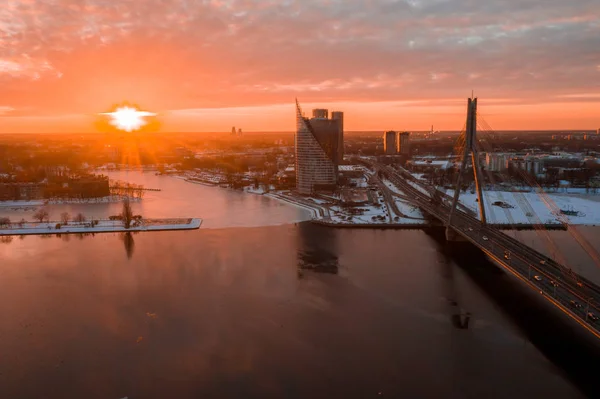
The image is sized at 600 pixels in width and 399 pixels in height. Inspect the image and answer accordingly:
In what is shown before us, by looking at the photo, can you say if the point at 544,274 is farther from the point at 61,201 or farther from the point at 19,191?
the point at 19,191

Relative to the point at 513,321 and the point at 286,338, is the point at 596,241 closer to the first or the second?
the point at 513,321

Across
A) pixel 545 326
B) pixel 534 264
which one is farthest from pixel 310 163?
pixel 545 326

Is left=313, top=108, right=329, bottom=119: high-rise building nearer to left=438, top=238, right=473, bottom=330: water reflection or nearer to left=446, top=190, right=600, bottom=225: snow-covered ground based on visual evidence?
left=446, top=190, right=600, bottom=225: snow-covered ground

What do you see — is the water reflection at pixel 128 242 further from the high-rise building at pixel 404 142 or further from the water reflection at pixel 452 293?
the high-rise building at pixel 404 142

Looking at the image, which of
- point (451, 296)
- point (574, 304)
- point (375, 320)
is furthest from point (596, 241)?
point (375, 320)

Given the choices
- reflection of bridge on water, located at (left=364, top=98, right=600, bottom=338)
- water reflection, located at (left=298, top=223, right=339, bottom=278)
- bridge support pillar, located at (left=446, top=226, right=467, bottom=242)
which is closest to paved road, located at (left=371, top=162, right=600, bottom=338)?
reflection of bridge on water, located at (left=364, top=98, right=600, bottom=338)

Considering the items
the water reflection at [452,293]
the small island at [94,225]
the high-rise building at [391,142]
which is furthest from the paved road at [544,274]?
the high-rise building at [391,142]
